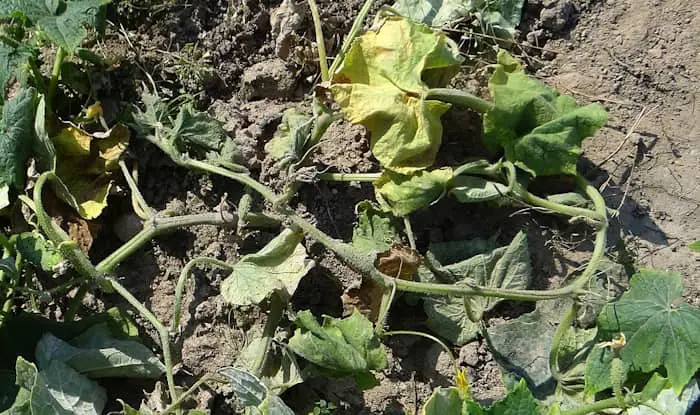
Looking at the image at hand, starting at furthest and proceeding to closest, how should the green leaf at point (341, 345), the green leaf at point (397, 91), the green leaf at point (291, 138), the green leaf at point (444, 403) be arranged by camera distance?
1. the green leaf at point (291, 138)
2. the green leaf at point (397, 91)
3. the green leaf at point (341, 345)
4. the green leaf at point (444, 403)

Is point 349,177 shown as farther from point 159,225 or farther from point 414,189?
point 159,225

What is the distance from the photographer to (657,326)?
2229mm

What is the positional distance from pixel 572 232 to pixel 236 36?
48.8 inches

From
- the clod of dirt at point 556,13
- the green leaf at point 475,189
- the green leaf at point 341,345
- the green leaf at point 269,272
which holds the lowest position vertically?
the green leaf at point 341,345

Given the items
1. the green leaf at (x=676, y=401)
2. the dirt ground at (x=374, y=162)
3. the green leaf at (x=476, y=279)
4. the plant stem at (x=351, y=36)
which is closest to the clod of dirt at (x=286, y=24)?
the dirt ground at (x=374, y=162)

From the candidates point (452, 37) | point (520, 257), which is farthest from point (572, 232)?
point (452, 37)

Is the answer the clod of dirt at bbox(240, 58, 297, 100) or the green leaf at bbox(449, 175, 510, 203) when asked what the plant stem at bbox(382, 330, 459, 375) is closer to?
the green leaf at bbox(449, 175, 510, 203)

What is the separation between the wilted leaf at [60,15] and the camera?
244 cm

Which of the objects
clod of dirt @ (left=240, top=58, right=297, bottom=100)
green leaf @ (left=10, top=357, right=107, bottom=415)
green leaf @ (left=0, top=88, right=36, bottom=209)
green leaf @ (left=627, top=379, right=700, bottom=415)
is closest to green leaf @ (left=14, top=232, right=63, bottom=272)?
green leaf @ (left=0, top=88, right=36, bottom=209)

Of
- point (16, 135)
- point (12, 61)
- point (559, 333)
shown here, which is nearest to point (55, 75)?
point (12, 61)

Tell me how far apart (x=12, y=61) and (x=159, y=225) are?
0.66m

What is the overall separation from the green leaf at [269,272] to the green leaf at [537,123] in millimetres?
649

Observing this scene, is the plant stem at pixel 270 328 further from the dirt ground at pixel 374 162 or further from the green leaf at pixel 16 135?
the green leaf at pixel 16 135

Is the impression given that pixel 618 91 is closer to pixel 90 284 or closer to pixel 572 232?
pixel 572 232
